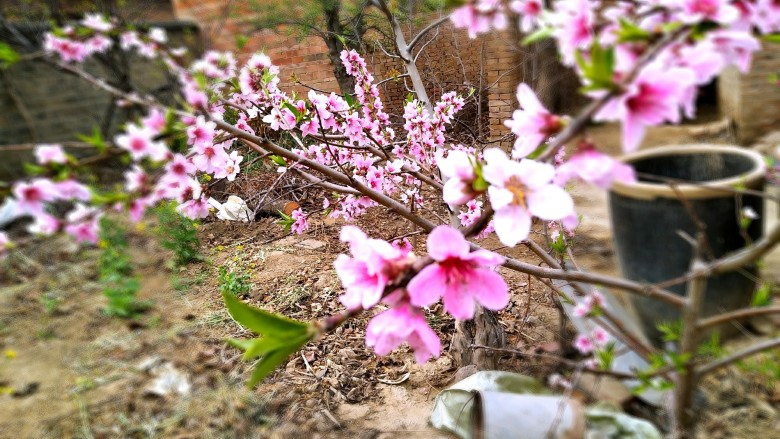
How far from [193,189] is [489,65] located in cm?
44

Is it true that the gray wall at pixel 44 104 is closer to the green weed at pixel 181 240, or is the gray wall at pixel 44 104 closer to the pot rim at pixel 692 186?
the green weed at pixel 181 240

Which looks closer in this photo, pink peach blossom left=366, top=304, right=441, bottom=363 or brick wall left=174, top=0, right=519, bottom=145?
pink peach blossom left=366, top=304, right=441, bottom=363

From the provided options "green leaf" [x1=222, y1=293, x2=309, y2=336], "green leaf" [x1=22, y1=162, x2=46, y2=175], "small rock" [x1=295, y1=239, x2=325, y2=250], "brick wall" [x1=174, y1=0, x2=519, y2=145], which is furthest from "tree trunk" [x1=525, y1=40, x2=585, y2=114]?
"small rock" [x1=295, y1=239, x2=325, y2=250]

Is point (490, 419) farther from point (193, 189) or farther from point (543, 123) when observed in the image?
point (193, 189)

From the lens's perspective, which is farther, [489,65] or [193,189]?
[489,65]

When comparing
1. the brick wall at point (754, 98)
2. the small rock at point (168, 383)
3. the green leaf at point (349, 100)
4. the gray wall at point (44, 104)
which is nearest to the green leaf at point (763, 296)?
the brick wall at point (754, 98)

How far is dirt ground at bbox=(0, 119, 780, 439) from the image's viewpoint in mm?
726

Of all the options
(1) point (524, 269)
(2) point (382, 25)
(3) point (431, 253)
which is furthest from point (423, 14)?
(3) point (431, 253)

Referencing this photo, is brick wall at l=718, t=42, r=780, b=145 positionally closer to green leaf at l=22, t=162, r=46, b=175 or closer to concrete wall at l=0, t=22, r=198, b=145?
green leaf at l=22, t=162, r=46, b=175

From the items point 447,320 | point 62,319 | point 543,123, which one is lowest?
point 447,320

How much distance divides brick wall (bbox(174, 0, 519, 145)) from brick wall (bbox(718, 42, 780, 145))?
0.83 feet

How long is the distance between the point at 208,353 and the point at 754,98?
2.74 feet

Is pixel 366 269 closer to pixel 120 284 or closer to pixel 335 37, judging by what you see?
pixel 335 37

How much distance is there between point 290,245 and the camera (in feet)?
3.09
